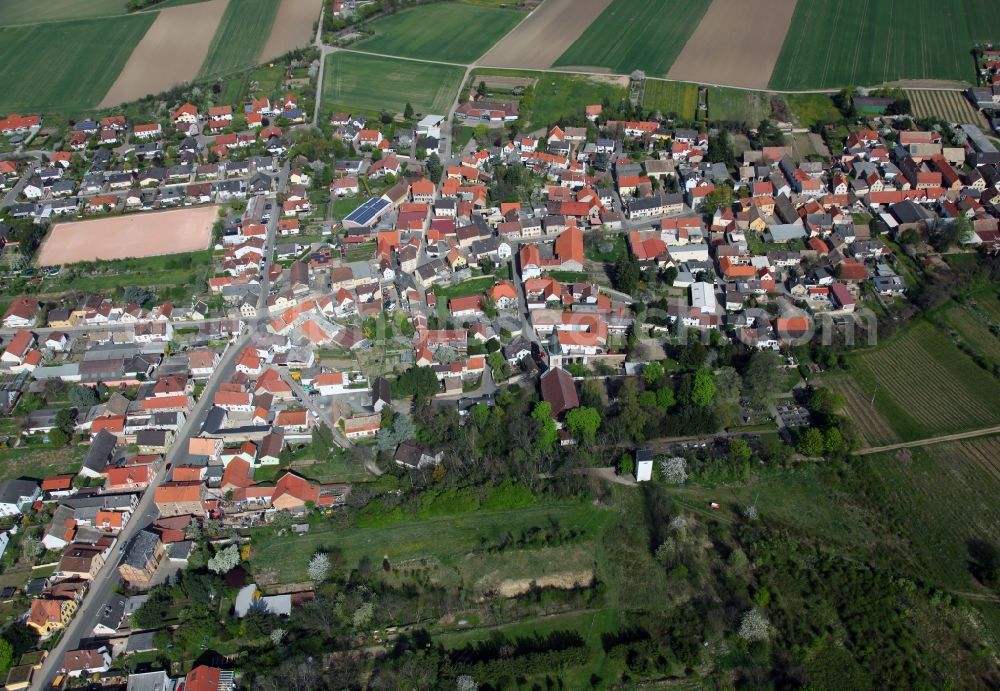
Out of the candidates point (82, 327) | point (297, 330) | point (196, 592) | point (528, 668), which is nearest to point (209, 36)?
point (82, 327)

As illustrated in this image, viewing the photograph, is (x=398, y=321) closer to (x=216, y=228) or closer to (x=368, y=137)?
(x=216, y=228)

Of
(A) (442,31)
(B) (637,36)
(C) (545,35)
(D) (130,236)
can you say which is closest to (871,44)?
(B) (637,36)

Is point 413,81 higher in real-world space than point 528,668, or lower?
higher

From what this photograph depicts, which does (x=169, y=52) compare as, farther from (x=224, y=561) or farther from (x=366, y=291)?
(x=224, y=561)

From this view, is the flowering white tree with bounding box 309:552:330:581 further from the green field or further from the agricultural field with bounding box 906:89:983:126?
the agricultural field with bounding box 906:89:983:126

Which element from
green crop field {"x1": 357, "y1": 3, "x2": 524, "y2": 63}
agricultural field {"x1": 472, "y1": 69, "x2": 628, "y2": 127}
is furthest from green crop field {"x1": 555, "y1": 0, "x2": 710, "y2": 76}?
green crop field {"x1": 357, "y1": 3, "x2": 524, "y2": 63}

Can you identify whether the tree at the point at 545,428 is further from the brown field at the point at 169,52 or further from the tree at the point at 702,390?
the brown field at the point at 169,52

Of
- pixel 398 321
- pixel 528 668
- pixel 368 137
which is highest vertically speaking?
pixel 368 137
